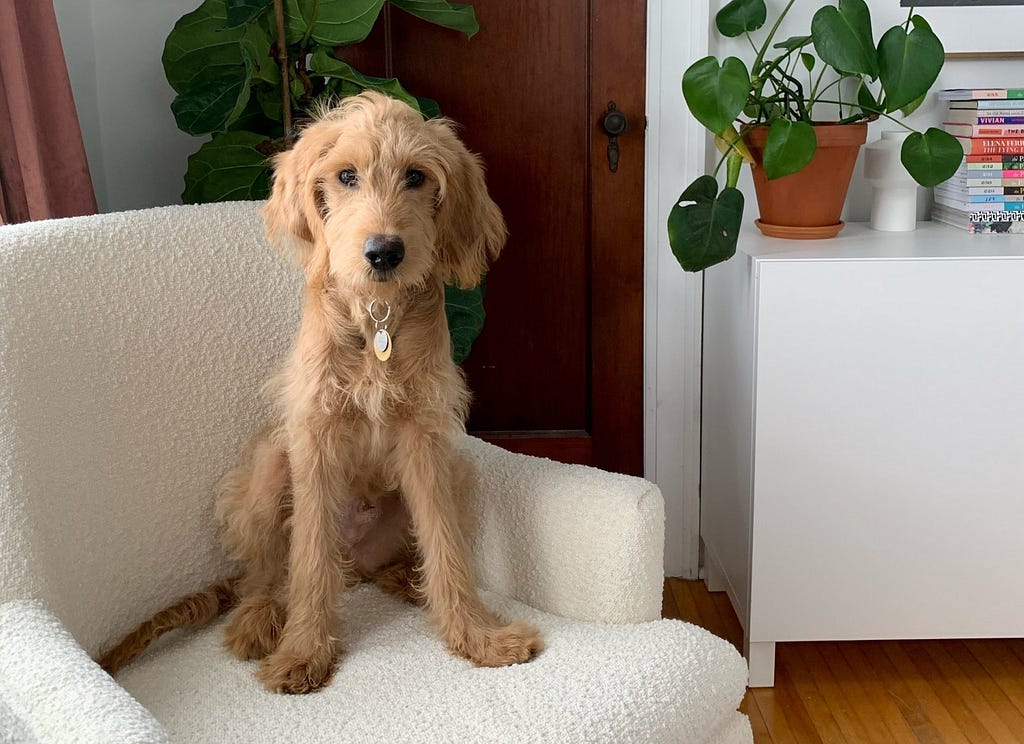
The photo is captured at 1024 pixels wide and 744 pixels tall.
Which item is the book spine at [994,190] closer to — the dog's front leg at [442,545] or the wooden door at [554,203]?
the wooden door at [554,203]

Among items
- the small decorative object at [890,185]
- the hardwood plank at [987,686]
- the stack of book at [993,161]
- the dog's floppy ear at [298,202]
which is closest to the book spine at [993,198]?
the stack of book at [993,161]

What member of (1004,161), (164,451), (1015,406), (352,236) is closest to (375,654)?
(164,451)

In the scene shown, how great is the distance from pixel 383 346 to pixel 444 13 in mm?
849

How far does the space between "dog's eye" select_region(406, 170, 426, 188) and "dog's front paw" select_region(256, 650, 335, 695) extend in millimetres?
651

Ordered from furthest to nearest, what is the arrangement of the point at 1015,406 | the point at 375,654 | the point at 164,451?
the point at 1015,406 → the point at 164,451 → the point at 375,654

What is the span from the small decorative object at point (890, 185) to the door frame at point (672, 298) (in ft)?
1.19

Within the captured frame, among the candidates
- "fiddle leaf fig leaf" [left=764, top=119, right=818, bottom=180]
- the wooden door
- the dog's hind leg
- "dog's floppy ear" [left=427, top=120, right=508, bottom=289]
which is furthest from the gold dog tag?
the wooden door

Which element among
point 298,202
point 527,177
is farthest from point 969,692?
point 298,202

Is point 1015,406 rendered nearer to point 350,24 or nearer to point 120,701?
point 350,24

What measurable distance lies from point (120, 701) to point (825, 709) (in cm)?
150

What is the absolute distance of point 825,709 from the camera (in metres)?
2.09

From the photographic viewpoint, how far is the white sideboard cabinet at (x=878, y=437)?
1926 mm

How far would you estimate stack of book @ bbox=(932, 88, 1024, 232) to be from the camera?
2.13 m

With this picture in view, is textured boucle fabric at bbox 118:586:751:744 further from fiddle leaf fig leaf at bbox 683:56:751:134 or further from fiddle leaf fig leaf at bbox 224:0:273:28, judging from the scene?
fiddle leaf fig leaf at bbox 224:0:273:28
